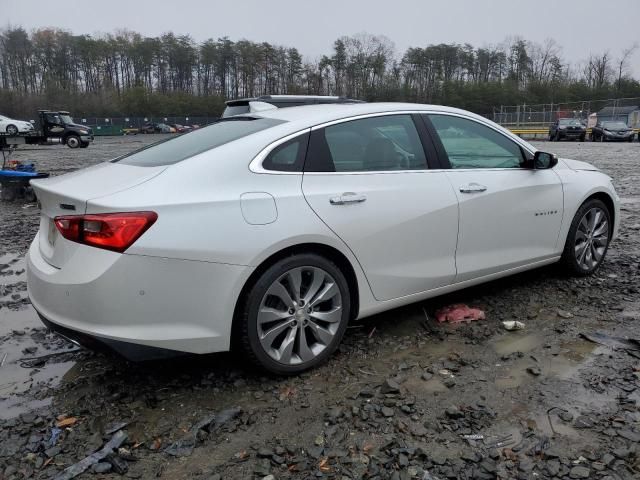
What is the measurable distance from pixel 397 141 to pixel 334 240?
3.19ft

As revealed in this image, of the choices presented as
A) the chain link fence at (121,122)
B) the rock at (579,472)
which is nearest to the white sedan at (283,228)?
the rock at (579,472)

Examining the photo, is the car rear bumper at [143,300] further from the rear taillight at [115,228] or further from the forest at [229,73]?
the forest at [229,73]

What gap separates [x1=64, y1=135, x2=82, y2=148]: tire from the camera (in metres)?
34.2

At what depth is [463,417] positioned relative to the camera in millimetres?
2783

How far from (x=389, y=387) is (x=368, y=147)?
4.95ft

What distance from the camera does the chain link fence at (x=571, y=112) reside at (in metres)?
38.2

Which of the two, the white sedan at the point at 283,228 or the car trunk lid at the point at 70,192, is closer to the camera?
the white sedan at the point at 283,228

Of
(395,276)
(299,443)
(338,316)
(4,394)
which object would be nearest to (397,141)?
(395,276)

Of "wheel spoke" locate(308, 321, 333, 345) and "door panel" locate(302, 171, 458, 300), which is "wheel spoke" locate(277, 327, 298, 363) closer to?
"wheel spoke" locate(308, 321, 333, 345)

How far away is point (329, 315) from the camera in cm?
327

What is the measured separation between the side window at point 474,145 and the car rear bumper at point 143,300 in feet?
6.18

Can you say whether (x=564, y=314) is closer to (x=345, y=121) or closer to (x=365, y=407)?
(x=365, y=407)

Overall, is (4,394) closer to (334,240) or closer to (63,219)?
(63,219)

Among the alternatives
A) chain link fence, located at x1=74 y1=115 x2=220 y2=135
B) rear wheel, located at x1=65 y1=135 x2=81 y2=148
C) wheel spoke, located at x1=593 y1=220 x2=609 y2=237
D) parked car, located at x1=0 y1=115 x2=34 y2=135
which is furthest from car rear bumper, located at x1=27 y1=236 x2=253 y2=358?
chain link fence, located at x1=74 y1=115 x2=220 y2=135
